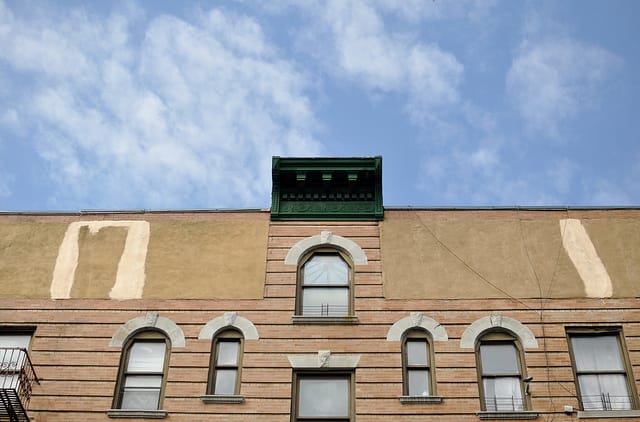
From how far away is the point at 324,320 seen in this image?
17656mm

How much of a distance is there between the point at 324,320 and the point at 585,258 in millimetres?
6308

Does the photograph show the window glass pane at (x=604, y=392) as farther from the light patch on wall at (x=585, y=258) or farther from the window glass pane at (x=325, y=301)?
the window glass pane at (x=325, y=301)

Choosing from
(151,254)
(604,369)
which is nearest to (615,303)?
(604,369)

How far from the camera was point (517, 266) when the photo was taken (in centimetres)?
1864

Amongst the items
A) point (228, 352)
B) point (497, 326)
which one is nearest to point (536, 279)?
point (497, 326)

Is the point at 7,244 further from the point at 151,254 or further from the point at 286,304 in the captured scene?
the point at 286,304

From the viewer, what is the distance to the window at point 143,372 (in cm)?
1698

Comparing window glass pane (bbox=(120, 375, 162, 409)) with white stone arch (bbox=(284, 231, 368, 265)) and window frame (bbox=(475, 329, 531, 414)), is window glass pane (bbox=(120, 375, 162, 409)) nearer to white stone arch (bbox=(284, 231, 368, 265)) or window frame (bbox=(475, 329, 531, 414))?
white stone arch (bbox=(284, 231, 368, 265))

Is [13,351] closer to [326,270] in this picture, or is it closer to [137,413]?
[137,413]

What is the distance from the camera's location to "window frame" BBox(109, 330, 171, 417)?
16844 millimetres

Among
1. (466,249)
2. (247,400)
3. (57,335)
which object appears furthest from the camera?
(466,249)

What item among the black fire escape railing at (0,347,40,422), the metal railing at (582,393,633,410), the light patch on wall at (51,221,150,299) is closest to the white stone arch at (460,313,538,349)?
the metal railing at (582,393,633,410)

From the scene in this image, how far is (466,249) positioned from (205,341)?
21.0 ft

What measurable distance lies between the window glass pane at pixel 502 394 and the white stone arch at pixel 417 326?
1.33 meters
